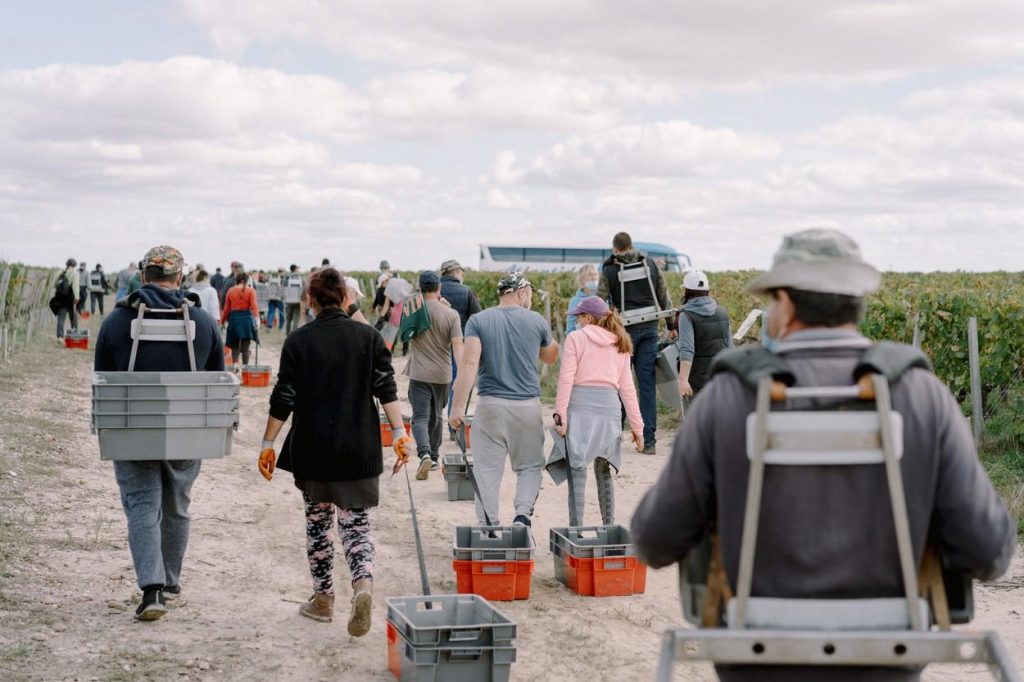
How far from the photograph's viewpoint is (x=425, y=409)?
11.5 m

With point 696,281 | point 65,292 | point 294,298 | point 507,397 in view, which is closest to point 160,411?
point 507,397

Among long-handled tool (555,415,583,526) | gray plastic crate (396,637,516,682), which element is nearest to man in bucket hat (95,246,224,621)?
gray plastic crate (396,637,516,682)

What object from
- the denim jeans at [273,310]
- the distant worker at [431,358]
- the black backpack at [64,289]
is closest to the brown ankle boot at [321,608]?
the distant worker at [431,358]

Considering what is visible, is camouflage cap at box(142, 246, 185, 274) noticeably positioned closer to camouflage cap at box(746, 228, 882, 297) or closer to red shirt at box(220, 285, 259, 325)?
camouflage cap at box(746, 228, 882, 297)

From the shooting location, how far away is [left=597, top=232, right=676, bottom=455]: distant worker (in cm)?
1229

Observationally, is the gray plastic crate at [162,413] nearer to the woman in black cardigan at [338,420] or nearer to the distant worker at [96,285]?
the woman in black cardigan at [338,420]

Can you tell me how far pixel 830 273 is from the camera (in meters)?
2.77

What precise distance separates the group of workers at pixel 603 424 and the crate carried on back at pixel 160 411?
19cm

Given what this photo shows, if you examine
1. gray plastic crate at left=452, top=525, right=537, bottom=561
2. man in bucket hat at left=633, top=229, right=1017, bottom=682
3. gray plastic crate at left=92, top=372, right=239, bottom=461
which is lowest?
gray plastic crate at left=452, top=525, right=537, bottom=561

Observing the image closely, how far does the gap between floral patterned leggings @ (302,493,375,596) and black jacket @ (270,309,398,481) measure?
0.79ft

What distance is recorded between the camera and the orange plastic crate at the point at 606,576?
7.39 meters

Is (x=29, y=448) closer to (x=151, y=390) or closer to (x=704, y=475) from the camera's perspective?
(x=151, y=390)

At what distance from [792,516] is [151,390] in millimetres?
4331

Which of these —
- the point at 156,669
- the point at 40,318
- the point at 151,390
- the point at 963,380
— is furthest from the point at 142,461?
the point at 40,318
